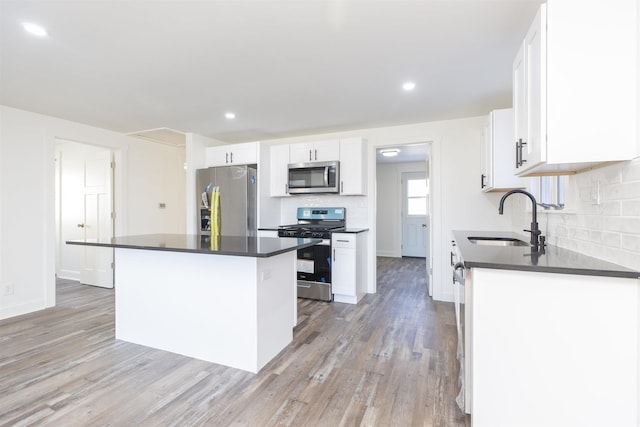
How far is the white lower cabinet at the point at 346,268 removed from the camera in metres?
3.74

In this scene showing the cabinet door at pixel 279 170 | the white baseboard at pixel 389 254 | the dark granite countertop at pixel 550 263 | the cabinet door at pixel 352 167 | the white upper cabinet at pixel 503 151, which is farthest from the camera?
the white baseboard at pixel 389 254

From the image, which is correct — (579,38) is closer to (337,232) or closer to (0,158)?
(337,232)

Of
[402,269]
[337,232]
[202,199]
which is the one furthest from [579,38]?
[402,269]

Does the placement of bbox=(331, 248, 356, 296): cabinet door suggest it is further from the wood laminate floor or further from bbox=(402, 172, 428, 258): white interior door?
bbox=(402, 172, 428, 258): white interior door

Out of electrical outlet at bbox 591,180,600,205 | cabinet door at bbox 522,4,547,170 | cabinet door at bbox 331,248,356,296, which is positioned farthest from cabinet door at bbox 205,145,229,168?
electrical outlet at bbox 591,180,600,205

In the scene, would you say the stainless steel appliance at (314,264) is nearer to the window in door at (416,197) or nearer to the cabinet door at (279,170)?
the cabinet door at (279,170)

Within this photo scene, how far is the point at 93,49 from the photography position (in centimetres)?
213

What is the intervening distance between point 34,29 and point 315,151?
292 centimetres

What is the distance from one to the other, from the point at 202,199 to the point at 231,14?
10.2ft

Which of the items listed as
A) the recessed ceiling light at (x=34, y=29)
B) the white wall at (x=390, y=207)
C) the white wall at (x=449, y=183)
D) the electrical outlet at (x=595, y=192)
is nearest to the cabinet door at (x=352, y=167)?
the white wall at (x=449, y=183)

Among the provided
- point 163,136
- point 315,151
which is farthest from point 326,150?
point 163,136

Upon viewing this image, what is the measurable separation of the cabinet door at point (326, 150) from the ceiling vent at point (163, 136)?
2.01 meters

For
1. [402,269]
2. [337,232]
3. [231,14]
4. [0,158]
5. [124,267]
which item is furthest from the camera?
[402,269]

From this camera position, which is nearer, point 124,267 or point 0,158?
point 124,267
